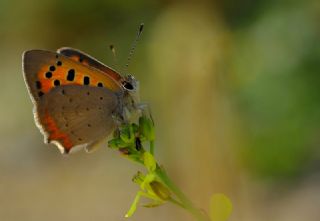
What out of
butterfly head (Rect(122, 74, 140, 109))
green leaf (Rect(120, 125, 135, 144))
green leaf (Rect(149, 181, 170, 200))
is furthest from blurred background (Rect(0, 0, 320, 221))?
green leaf (Rect(149, 181, 170, 200))

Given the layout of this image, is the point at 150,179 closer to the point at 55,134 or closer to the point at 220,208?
the point at 220,208

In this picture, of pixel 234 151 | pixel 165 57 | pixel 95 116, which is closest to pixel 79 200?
pixel 165 57

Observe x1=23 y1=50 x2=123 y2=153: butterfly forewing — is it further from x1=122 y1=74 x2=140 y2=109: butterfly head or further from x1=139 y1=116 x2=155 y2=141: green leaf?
x1=139 y1=116 x2=155 y2=141: green leaf

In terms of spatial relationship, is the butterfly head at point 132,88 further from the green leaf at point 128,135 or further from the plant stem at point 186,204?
the plant stem at point 186,204

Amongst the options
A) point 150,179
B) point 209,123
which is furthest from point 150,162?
point 209,123

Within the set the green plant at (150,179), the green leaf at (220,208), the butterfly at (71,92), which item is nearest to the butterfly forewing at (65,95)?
the butterfly at (71,92)

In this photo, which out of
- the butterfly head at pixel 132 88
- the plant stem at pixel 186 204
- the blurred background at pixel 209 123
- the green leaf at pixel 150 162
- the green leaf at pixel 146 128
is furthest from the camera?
the blurred background at pixel 209 123
